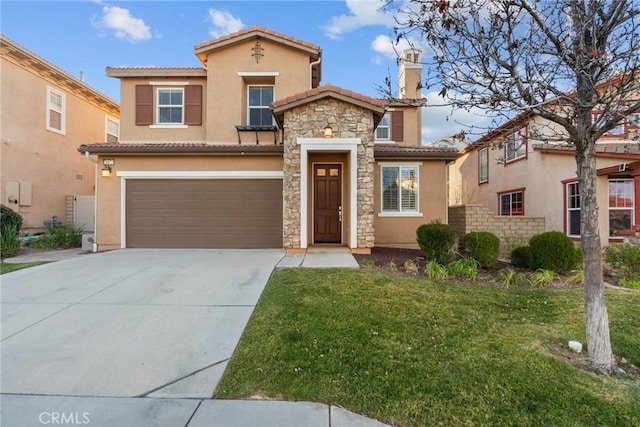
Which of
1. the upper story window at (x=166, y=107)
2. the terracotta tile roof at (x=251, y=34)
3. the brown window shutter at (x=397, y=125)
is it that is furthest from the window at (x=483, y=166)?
the upper story window at (x=166, y=107)

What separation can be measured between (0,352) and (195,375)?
8.22 ft

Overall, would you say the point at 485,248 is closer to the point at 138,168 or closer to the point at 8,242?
the point at 138,168

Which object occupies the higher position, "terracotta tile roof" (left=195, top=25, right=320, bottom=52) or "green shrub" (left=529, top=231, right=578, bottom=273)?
→ "terracotta tile roof" (left=195, top=25, right=320, bottom=52)

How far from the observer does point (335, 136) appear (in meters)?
9.20

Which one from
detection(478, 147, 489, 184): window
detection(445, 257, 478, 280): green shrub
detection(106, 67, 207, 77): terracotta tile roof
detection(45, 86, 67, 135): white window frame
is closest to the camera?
detection(445, 257, 478, 280): green shrub

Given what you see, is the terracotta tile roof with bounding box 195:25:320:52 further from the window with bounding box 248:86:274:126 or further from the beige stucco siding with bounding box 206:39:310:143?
the window with bounding box 248:86:274:126

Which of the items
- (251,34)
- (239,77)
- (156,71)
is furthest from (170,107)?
(251,34)

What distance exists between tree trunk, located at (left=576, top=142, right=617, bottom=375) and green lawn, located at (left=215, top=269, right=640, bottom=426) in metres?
0.39

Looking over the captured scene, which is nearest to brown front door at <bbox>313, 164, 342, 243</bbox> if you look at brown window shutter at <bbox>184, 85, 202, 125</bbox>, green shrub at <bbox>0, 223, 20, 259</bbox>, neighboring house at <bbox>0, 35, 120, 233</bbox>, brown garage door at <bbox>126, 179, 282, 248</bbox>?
brown garage door at <bbox>126, 179, 282, 248</bbox>

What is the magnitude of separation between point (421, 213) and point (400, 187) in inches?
44.0

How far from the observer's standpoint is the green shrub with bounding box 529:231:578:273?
7.40 meters

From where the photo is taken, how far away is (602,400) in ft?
9.71

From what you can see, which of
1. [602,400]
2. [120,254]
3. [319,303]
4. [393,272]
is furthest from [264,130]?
[602,400]

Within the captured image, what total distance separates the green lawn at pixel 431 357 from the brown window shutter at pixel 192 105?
886 cm
